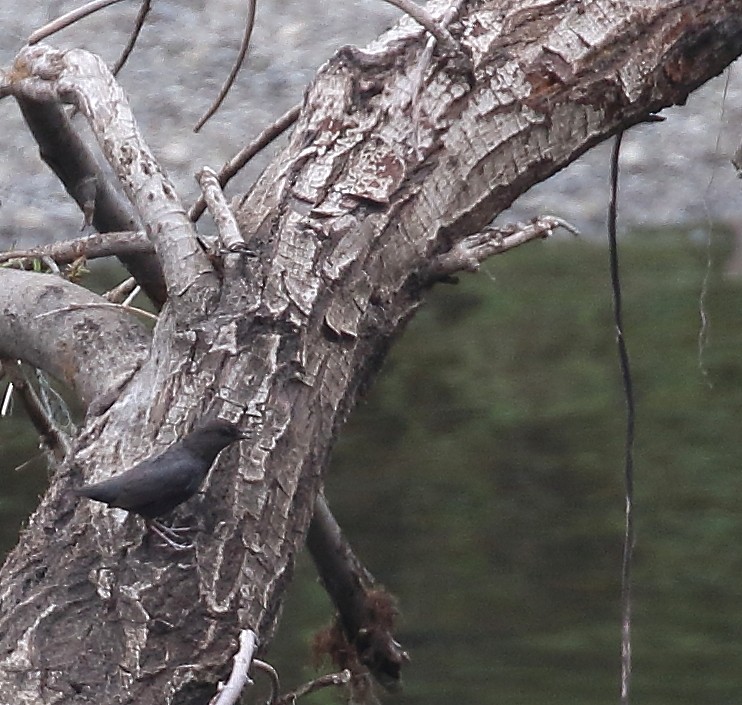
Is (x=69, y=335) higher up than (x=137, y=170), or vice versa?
(x=137, y=170)

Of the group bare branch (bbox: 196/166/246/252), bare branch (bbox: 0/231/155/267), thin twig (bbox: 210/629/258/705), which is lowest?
thin twig (bbox: 210/629/258/705)

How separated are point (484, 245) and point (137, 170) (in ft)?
1.67

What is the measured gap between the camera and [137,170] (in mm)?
2238

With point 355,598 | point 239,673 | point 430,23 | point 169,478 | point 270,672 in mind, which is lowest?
point 355,598

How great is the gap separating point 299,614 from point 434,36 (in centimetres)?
536

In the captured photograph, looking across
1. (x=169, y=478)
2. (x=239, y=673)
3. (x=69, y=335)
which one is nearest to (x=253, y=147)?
(x=69, y=335)

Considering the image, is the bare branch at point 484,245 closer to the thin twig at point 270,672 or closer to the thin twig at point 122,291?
the thin twig at point 270,672

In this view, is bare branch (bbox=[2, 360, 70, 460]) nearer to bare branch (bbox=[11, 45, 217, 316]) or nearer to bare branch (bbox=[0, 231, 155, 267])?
bare branch (bbox=[0, 231, 155, 267])

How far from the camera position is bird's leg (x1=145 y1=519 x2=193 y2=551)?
6.64 ft

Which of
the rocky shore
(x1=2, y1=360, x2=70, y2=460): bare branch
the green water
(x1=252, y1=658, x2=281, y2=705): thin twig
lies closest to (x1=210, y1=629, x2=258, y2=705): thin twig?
(x1=252, y1=658, x2=281, y2=705): thin twig

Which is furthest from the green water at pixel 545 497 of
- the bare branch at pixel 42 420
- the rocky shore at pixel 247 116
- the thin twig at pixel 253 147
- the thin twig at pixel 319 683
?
the thin twig at pixel 319 683

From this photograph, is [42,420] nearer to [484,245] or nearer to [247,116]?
[484,245]

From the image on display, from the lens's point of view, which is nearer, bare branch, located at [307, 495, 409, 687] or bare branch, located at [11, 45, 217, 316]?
bare branch, located at [11, 45, 217, 316]

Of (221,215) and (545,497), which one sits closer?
(221,215)
